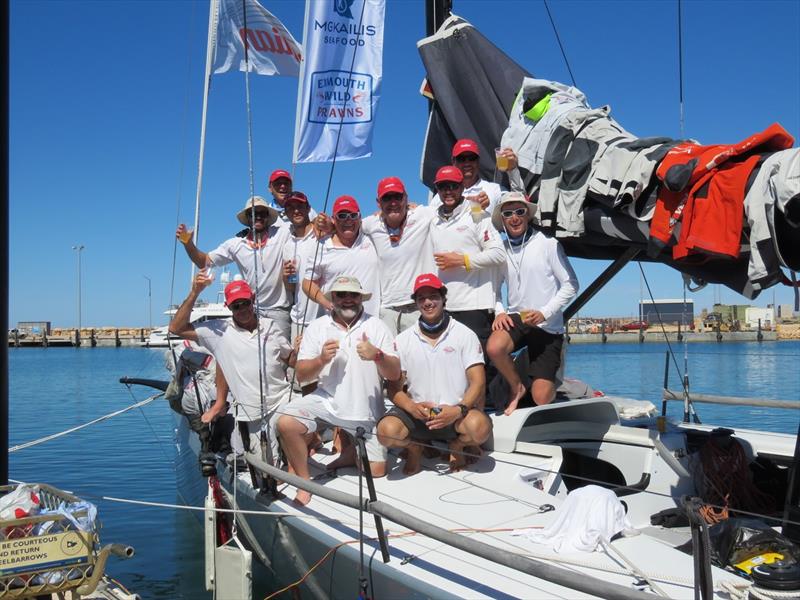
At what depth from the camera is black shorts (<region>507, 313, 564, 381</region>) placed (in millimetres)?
5984

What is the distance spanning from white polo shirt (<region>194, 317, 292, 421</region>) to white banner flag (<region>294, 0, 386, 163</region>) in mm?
2010

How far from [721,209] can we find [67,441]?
49.5 feet

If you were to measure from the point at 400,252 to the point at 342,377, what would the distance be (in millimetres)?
1377

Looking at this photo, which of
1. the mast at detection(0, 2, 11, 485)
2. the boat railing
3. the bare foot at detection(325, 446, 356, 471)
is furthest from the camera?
the boat railing

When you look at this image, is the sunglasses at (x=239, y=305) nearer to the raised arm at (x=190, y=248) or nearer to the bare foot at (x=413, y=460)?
the raised arm at (x=190, y=248)

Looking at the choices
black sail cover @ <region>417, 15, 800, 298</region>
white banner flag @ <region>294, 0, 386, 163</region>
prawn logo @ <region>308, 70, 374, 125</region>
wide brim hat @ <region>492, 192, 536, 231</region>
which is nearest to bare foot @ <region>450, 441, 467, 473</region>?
black sail cover @ <region>417, 15, 800, 298</region>

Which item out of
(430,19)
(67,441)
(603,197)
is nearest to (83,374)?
(67,441)

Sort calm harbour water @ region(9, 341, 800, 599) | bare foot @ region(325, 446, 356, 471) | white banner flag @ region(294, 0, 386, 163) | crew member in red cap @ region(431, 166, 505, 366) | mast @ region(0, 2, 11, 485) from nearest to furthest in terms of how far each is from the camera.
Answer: mast @ region(0, 2, 11, 485) < bare foot @ region(325, 446, 356, 471) < crew member in red cap @ region(431, 166, 505, 366) < white banner flag @ region(294, 0, 386, 163) < calm harbour water @ region(9, 341, 800, 599)

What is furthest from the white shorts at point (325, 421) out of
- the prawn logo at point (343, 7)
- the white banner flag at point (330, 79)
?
the prawn logo at point (343, 7)

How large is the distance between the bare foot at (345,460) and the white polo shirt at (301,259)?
1377 millimetres

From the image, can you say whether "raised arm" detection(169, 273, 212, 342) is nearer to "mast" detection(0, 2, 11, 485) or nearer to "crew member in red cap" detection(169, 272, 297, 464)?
"crew member in red cap" detection(169, 272, 297, 464)

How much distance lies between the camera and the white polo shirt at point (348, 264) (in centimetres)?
620

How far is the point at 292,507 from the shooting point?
4.95m

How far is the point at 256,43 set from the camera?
10.3m
